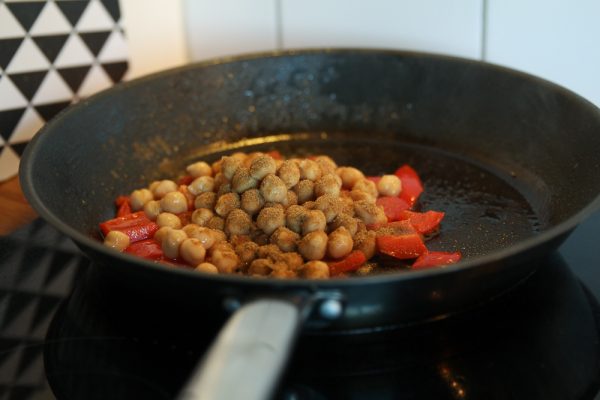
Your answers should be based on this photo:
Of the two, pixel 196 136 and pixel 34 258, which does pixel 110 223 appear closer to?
pixel 34 258

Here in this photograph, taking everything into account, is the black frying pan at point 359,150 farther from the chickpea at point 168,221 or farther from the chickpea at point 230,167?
the chickpea at point 230,167

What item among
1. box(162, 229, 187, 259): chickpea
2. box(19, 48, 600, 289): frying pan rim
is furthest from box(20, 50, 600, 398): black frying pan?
box(162, 229, 187, 259): chickpea

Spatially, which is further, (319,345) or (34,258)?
(34,258)

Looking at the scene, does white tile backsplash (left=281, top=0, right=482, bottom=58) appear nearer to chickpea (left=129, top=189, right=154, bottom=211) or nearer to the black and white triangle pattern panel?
the black and white triangle pattern panel

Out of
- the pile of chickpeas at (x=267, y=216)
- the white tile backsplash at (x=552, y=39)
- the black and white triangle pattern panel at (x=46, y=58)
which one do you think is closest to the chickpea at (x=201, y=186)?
the pile of chickpeas at (x=267, y=216)

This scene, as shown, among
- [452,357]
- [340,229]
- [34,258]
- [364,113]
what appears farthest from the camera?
[364,113]

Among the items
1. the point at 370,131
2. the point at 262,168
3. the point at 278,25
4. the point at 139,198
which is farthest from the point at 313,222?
the point at 278,25

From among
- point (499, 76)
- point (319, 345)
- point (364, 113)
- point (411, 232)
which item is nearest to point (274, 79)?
point (364, 113)
